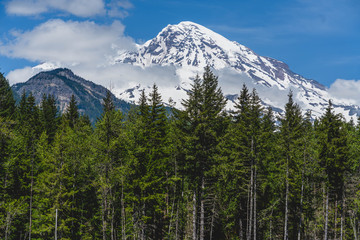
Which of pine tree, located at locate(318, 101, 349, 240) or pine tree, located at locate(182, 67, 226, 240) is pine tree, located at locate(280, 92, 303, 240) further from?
pine tree, located at locate(182, 67, 226, 240)

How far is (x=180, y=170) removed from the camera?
27562mm

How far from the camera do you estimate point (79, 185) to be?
36.0 m

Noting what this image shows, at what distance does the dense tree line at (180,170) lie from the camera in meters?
27.4

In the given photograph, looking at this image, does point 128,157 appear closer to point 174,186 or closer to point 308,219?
point 174,186

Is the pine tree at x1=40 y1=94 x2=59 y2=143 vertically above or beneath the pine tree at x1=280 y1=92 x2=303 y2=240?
above

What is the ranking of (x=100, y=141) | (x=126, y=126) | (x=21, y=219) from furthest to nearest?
1. (x=21, y=219)
2. (x=126, y=126)
3. (x=100, y=141)

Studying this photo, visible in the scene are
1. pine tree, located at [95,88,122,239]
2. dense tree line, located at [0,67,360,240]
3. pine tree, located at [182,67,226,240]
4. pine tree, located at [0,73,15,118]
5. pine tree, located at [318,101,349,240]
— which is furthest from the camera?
pine tree, located at [318,101,349,240]

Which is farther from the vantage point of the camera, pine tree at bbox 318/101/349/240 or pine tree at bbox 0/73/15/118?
pine tree at bbox 318/101/349/240

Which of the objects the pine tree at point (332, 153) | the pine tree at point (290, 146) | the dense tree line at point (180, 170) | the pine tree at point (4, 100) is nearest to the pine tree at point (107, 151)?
the dense tree line at point (180, 170)

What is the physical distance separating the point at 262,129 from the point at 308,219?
14686 mm

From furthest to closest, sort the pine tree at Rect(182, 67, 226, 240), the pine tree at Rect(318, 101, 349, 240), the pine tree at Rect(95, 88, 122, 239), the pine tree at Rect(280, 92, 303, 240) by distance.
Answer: the pine tree at Rect(318, 101, 349, 240) → the pine tree at Rect(280, 92, 303, 240) → the pine tree at Rect(95, 88, 122, 239) → the pine tree at Rect(182, 67, 226, 240)

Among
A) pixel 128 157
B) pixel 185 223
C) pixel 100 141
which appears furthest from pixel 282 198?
pixel 100 141

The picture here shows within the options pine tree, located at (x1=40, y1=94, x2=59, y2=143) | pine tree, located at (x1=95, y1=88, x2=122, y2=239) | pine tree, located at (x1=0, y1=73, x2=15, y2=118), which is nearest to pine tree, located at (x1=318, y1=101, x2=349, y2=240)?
pine tree, located at (x1=95, y1=88, x2=122, y2=239)

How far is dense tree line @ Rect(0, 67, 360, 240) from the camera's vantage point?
27359 millimetres
